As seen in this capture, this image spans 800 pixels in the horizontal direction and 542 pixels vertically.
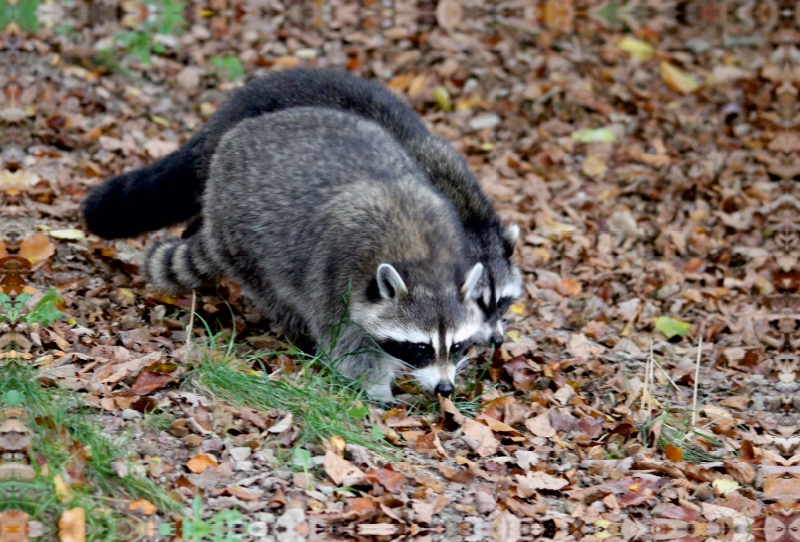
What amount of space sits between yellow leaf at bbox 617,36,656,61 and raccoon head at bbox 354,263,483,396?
22.8 ft

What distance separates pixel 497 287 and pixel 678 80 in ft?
18.6

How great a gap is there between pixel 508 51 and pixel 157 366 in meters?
7.55

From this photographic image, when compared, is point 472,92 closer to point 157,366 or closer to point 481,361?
point 481,361

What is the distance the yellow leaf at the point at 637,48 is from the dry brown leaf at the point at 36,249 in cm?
775

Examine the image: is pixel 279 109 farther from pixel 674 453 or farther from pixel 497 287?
pixel 674 453

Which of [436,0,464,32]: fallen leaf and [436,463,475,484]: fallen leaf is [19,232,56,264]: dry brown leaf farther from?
[436,0,464,32]: fallen leaf

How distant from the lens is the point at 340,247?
6.25m

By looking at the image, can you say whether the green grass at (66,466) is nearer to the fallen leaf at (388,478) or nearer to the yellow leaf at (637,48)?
the fallen leaf at (388,478)

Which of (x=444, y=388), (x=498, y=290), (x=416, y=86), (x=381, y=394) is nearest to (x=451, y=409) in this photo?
(x=444, y=388)

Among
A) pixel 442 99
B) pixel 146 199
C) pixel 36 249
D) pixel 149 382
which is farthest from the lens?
pixel 442 99

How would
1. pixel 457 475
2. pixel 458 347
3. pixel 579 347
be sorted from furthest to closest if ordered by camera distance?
pixel 579 347 → pixel 458 347 → pixel 457 475

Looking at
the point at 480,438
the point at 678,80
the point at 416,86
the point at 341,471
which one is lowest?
the point at 480,438

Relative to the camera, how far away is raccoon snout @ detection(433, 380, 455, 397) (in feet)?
18.7

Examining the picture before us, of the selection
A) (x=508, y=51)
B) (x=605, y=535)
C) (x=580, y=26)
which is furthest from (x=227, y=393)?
(x=580, y=26)
